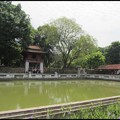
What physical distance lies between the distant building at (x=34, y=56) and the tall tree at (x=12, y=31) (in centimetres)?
312

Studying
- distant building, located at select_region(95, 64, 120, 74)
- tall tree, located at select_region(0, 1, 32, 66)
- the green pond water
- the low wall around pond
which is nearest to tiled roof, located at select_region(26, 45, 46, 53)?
tall tree, located at select_region(0, 1, 32, 66)

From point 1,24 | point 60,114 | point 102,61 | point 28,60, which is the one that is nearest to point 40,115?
point 60,114

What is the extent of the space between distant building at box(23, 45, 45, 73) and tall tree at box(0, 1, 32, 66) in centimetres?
312

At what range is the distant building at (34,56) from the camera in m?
30.0

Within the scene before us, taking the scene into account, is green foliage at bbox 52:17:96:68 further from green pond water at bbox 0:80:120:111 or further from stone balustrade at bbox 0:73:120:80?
green pond water at bbox 0:80:120:111

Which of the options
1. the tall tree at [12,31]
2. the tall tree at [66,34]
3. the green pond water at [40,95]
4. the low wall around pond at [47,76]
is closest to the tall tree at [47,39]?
the tall tree at [66,34]

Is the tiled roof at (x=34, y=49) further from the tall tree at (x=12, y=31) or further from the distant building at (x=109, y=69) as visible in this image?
the distant building at (x=109, y=69)

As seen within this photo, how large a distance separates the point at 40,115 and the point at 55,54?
27112 millimetres

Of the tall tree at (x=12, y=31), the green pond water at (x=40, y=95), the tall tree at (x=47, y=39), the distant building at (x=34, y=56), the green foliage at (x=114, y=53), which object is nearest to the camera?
the green pond water at (x=40, y=95)

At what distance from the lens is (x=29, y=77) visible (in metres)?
24.0

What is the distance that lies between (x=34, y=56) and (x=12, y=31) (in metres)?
8.19

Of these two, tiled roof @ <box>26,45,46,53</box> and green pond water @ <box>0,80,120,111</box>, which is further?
tiled roof @ <box>26,45,46,53</box>

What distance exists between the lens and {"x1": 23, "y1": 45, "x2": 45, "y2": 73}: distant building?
30.0 meters

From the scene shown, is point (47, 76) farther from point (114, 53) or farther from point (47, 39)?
point (114, 53)
